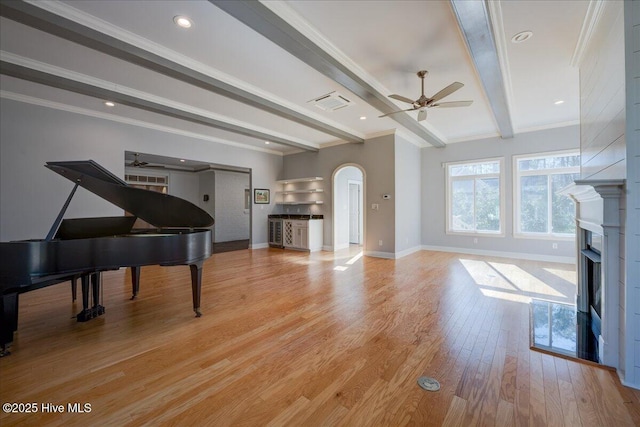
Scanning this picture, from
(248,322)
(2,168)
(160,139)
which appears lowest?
(248,322)

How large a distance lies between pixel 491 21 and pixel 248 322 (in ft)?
12.6

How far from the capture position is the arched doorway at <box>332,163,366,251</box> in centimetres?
727

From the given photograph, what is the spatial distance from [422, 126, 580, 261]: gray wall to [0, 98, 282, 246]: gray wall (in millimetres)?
6884

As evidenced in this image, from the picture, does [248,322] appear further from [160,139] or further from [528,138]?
[528,138]

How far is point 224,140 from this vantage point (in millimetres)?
6855

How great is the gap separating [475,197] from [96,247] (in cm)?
747

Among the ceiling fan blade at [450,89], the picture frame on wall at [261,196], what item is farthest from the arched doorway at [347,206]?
the ceiling fan blade at [450,89]

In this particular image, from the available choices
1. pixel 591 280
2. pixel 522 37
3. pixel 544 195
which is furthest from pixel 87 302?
pixel 544 195

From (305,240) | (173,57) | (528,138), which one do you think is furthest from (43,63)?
(528,138)

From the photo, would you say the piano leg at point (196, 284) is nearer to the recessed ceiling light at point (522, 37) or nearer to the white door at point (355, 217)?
the recessed ceiling light at point (522, 37)

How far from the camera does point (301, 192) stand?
313 inches

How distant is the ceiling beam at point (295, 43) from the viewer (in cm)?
227

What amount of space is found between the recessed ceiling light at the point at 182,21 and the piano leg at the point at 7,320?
9.31ft

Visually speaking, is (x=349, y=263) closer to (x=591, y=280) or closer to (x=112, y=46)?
(x=591, y=280)
